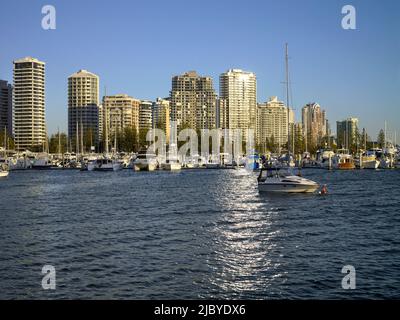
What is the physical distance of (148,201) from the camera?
47.8 metres

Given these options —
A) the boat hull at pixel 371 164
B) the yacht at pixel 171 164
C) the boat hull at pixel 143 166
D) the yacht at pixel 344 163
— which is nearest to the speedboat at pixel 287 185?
the yacht at pixel 344 163

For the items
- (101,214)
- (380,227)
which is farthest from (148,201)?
(380,227)

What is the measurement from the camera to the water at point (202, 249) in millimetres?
17531

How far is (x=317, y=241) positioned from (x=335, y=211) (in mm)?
13280

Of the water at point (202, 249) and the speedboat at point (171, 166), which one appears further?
the speedboat at point (171, 166)

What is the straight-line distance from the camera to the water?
57.5 ft

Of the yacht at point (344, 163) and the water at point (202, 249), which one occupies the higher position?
the yacht at point (344, 163)

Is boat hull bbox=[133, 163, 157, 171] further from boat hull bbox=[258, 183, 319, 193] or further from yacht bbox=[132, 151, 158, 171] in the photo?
boat hull bbox=[258, 183, 319, 193]

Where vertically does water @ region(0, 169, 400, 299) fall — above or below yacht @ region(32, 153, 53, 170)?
below

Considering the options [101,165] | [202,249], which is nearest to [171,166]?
[101,165]

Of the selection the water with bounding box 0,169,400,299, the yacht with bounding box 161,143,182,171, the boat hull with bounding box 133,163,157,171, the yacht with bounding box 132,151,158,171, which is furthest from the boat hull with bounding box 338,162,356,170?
the water with bounding box 0,169,400,299

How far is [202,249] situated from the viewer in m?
24.2

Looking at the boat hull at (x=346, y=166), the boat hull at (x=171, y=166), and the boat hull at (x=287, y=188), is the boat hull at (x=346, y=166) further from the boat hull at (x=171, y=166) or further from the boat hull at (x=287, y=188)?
the boat hull at (x=287, y=188)

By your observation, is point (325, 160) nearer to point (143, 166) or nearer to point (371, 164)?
point (371, 164)
